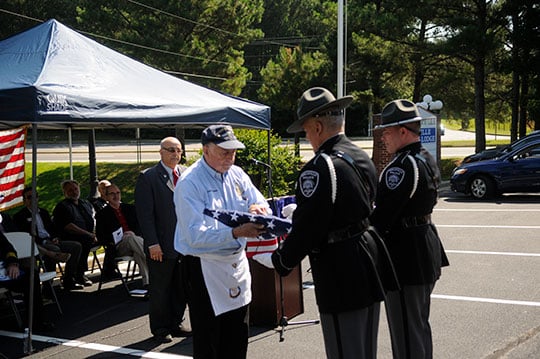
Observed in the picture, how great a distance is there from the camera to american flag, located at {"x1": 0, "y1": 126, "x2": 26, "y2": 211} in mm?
8734

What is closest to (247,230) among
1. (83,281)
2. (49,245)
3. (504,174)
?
(49,245)

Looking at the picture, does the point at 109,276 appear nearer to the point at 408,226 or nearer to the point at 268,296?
the point at 268,296

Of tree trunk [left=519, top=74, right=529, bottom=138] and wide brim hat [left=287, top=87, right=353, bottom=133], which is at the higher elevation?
tree trunk [left=519, top=74, right=529, bottom=138]

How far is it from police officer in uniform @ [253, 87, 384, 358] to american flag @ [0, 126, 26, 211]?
635 cm

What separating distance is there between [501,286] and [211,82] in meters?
21.9

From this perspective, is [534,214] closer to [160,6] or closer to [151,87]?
[151,87]

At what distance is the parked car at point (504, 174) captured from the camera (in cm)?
1591

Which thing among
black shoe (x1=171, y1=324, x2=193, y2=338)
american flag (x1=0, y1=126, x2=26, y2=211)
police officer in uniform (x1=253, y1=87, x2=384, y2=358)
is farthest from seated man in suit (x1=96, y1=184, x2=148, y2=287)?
police officer in uniform (x1=253, y1=87, x2=384, y2=358)

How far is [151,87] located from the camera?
7812mm

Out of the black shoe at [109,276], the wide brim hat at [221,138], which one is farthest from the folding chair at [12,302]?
the wide brim hat at [221,138]

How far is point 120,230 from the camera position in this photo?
27.7 feet

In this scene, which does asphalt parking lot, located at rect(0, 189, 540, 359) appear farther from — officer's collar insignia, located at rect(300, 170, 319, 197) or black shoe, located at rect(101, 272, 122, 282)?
officer's collar insignia, located at rect(300, 170, 319, 197)

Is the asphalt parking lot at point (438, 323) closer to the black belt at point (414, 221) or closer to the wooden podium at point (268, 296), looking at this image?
the wooden podium at point (268, 296)

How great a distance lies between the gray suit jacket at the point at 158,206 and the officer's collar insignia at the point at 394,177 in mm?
2890
